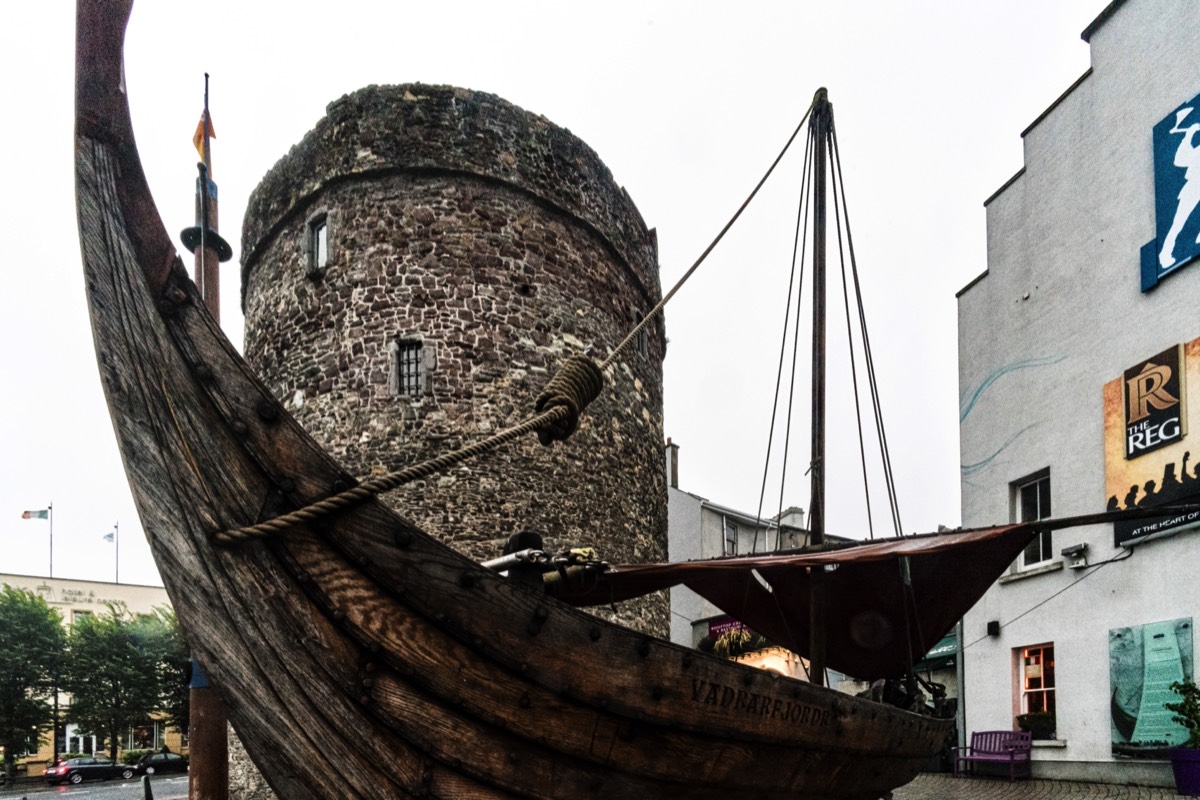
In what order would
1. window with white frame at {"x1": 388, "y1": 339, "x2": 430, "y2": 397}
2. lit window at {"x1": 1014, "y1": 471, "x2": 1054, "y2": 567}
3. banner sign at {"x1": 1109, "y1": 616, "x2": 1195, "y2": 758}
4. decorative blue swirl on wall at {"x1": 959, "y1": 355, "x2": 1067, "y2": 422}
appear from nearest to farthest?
banner sign at {"x1": 1109, "y1": 616, "x2": 1195, "y2": 758} < window with white frame at {"x1": 388, "y1": 339, "x2": 430, "y2": 397} < lit window at {"x1": 1014, "y1": 471, "x2": 1054, "y2": 567} < decorative blue swirl on wall at {"x1": 959, "y1": 355, "x2": 1067, "y2": 422}

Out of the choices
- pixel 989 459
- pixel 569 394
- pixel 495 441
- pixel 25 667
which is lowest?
pixel 25 667

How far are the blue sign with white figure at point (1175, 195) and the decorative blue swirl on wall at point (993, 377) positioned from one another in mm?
1978

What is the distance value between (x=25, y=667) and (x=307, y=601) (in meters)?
34.7

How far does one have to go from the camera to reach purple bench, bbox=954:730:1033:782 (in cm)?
1121

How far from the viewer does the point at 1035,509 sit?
503 inches

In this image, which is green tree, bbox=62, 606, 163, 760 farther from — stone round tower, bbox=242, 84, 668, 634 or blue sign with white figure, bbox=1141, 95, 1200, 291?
blue sign with white figure, bbox=1141, 95, 1200, 291

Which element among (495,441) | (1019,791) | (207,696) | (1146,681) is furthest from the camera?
(1019,791)

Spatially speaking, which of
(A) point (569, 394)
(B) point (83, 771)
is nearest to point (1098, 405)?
(A) point (569, 394)

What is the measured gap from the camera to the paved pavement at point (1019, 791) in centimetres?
913

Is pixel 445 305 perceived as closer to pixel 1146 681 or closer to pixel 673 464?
pixel 1146 681

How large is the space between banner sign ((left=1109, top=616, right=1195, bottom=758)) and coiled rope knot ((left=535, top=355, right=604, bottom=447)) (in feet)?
31.3

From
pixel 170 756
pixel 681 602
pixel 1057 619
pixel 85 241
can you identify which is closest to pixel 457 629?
pixel 85 241

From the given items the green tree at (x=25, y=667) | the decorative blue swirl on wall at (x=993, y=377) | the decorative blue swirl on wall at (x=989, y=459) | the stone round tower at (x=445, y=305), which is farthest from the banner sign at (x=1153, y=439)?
the green tree at (x=25, y=667)

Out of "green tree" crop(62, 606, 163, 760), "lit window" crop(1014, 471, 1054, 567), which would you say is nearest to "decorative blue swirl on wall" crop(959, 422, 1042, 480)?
"lit window" crop(1014, 471, 1054, 567)
